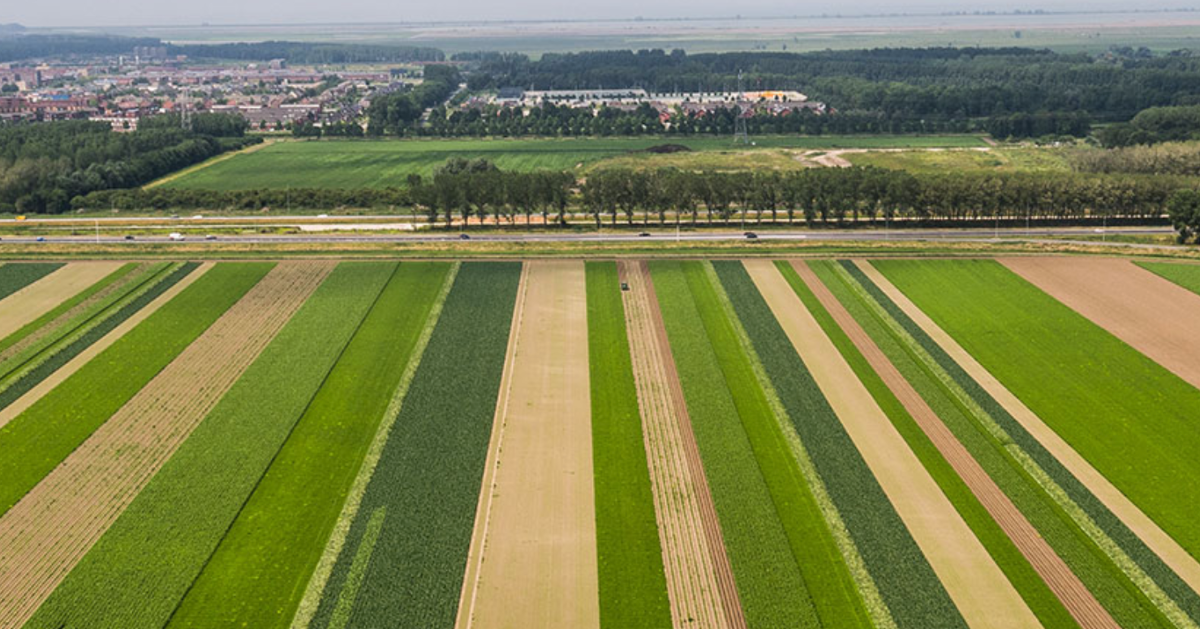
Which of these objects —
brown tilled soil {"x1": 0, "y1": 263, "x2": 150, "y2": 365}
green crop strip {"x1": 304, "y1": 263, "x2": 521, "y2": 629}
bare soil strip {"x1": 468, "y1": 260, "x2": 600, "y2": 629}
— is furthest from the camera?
brown tilled soil {"x1": 0, "y1": 263, "x2": 150, "y2": 365}

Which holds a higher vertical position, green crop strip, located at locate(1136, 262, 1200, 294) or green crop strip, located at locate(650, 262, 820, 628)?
green crop strip, located at locate(1136, 262, 1200, 294)

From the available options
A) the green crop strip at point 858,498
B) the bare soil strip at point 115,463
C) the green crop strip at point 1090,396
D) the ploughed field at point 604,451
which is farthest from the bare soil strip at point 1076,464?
the bare soil strip at point 115,463

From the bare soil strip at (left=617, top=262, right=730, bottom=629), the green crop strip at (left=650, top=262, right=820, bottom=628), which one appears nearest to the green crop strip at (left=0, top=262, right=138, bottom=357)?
the bare soil strip at (left=617, top=262, right=730, bottom=629)

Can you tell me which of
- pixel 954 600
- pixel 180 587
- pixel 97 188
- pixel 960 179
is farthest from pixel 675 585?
pixel 97 188

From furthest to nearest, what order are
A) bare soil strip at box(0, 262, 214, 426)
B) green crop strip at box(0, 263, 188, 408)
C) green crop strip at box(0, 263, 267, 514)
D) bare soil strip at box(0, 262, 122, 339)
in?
1. bare soil strip at box(0, 262, 122, 339)
2. green crop strip at box(0, 263, 188, 408)
3. bare soil strip at box(0, 262, 214, 426)
4. green crop strip at box(0, 263, 267, 514)

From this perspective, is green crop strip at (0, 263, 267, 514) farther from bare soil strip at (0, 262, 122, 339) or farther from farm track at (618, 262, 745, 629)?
farm track at (618, 262, 745, 629)
